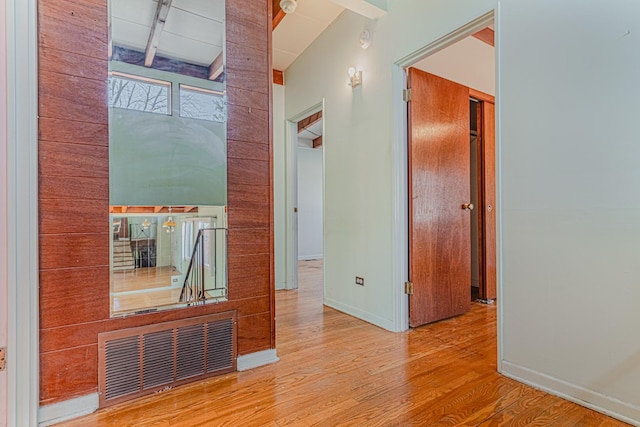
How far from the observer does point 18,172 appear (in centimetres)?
141

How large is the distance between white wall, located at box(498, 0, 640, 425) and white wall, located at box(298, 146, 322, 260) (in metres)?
5.59

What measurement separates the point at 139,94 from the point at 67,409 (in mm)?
1548

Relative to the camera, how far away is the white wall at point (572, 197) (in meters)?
1.46

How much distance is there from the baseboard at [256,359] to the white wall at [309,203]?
5126mm

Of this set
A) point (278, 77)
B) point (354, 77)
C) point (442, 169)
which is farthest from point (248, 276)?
point (278, 77)

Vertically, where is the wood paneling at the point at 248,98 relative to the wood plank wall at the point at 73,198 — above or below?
above

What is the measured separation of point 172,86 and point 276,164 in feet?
7.87

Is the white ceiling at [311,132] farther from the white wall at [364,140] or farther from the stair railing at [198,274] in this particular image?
the stair railing at [198,274]

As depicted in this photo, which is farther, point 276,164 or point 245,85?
point 276,164

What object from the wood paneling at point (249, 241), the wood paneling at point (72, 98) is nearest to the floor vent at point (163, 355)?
the wood paneling at point (249, 241)

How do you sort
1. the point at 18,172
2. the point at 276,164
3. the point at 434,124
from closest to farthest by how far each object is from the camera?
the point at 18,172 → the point at 434,124 → the point at 276,164

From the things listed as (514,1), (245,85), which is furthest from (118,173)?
(514,1)

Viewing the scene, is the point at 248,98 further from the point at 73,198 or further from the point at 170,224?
the point at 73,198

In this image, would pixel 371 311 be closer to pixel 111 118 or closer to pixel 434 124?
pixel 434 124
